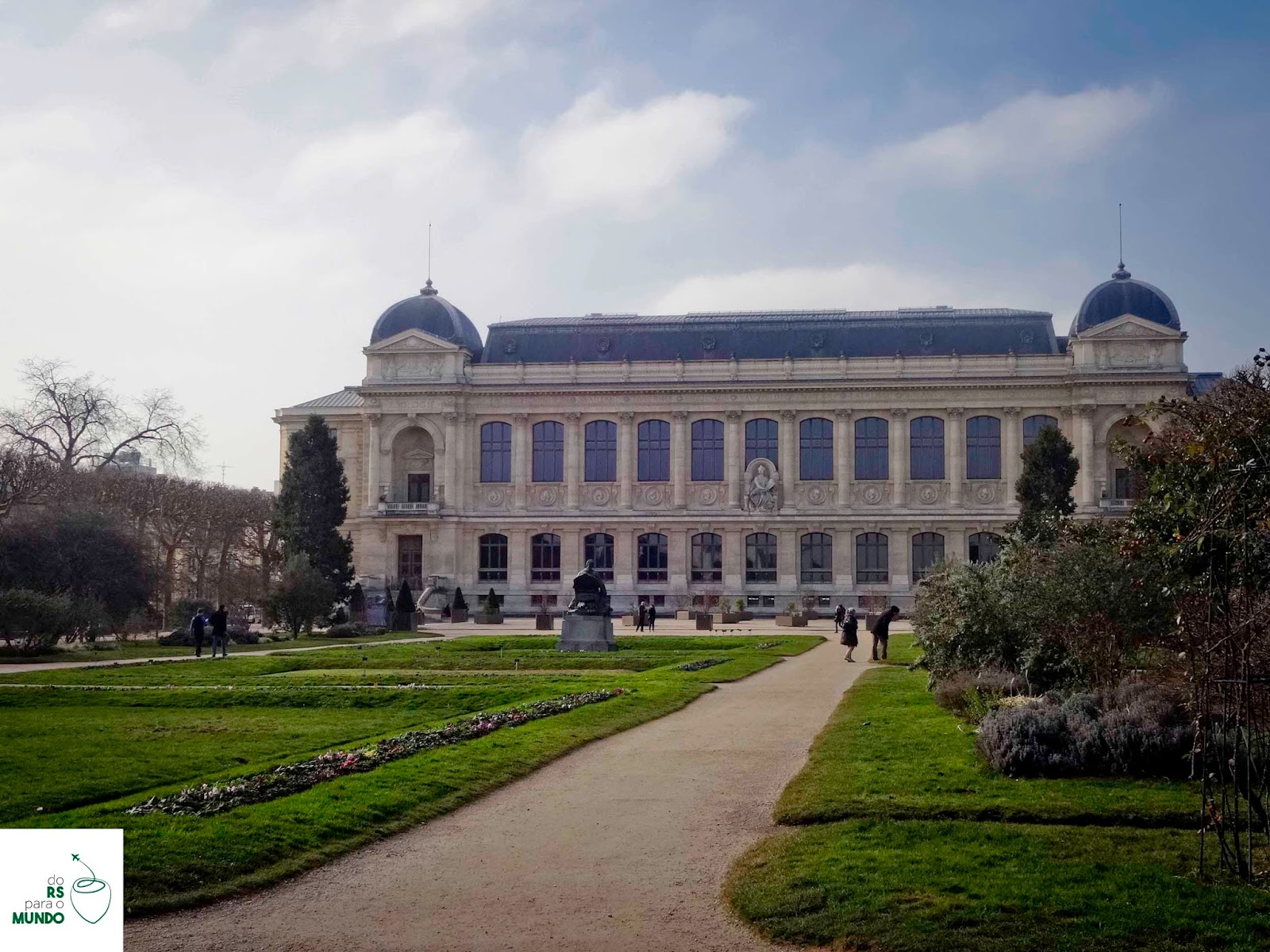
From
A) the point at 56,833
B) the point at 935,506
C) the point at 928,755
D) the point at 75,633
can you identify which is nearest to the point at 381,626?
the point at 75,633

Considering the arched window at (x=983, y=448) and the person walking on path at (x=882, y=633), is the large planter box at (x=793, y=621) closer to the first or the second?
the arched window at (x=983, y=448)

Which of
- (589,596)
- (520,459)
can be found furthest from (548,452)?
(589,596)

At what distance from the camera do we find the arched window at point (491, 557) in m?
84.9

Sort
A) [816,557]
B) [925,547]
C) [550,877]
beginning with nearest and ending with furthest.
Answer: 1. [550,877]
2. [925,547]
3. [816,557]

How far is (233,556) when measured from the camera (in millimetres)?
85625

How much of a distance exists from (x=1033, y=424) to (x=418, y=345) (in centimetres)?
3979

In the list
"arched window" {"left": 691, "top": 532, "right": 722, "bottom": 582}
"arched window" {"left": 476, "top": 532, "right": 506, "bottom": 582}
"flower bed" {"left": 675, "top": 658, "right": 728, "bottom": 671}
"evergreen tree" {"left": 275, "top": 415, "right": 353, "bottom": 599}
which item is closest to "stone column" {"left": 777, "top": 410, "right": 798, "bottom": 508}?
"arched window" {"left": 691, "top": 532, "right": 722, "bottom": 582}

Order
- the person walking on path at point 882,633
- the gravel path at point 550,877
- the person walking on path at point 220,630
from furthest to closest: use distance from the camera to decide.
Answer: the person walking on path at point 220,630, the person walking on path at point 882,633, the gravel path at point 550,877

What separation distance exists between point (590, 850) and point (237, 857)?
336 cm

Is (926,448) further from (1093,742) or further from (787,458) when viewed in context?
(1093,742)

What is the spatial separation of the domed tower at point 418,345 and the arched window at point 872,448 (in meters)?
26.3

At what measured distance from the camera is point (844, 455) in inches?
3263

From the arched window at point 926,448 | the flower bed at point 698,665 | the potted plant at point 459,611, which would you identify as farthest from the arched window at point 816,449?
the flower bed at point 698,665

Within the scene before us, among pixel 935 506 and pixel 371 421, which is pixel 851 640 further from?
pixel 371 421
